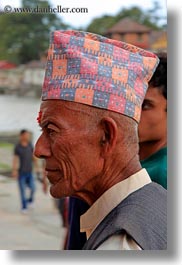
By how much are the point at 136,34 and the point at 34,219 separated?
3.14 m

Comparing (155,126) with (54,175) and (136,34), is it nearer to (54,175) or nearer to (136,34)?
(54,175)

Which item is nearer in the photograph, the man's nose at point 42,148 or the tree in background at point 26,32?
the man's nose at point 42,148

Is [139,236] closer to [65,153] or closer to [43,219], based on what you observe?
[65,153]

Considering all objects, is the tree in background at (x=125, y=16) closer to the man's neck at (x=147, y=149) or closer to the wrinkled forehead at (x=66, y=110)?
the man's neck at (x=147, y=149)

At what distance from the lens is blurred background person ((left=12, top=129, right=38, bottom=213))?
5.91 meters

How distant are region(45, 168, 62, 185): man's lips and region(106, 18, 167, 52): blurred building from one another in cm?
164

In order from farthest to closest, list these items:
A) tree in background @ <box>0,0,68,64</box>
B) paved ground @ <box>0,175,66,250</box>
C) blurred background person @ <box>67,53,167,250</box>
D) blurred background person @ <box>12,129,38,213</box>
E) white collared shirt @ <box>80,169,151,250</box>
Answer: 1. blurred background person @ <box>12,129,38,213</box>
2. paved ground @ <box>0,175,66,250</box>
3. tree in background @ <box>0,0,68,64</box>
4. blurred background person @ <box>67,53,167,250</box>
5. white collared shirt @ <box>80,169,151,250</box>

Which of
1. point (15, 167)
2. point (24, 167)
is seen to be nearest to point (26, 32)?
point (15, 167)

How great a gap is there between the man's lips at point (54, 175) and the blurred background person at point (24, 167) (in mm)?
4010

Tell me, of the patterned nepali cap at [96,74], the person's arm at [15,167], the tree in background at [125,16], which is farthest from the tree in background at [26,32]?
the person's arm at [15,167]

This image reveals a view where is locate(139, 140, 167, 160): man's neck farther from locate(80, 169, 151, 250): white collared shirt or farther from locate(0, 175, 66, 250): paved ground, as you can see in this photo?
locate(0, 175, 66, 250): paved ground

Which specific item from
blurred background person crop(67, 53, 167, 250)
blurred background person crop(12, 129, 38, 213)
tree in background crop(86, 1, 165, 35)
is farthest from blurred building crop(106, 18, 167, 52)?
blurred background person crop(12, 129, 38, 213)

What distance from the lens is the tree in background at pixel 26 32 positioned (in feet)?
8.83

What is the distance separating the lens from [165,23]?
2.64m
